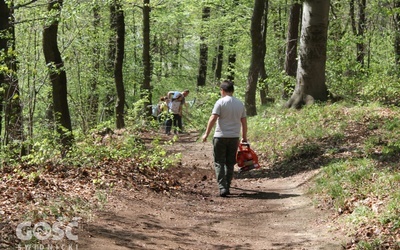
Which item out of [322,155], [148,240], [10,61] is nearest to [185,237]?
[148,240]

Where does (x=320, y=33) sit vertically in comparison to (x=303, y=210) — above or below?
above

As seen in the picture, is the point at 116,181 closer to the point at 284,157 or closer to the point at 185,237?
the point at 185,237

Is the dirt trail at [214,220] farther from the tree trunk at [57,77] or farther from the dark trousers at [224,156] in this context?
the tree trunk at [57,77]

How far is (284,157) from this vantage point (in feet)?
37.3

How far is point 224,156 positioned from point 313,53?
250 inches

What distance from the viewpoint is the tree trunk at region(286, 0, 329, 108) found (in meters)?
13.6

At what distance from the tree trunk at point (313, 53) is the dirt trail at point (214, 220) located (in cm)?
487

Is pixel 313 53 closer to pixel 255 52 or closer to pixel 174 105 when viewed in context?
pixel 255 52

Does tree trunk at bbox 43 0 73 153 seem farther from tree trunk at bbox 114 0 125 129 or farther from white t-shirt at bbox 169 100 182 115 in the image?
tree trunk at bbox 114 0 125 129

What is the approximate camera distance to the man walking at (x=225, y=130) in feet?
28.9

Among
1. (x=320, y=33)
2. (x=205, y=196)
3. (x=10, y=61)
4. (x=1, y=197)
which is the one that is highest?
(x=320, y=33)

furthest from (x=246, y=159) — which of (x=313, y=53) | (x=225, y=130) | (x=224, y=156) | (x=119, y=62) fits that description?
(x=119, y=62)

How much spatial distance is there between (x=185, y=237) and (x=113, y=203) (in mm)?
1495

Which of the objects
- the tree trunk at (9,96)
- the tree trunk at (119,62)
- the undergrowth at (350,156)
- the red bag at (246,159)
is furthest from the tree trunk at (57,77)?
the tree trunk at (119,62)
